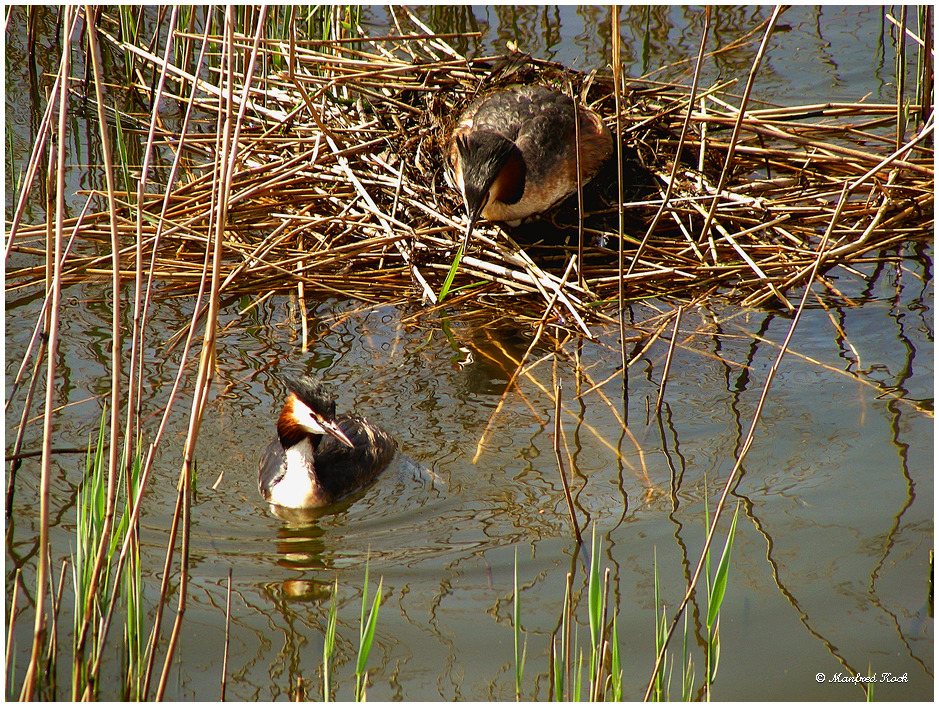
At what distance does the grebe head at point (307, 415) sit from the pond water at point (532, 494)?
249 millimetres

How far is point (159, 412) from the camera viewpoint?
3723mm

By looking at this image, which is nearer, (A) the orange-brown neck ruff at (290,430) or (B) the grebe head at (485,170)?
(A) the orange-brown neck ruff at (290,430)

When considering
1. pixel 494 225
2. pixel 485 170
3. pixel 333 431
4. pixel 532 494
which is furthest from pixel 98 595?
pixel 494 225

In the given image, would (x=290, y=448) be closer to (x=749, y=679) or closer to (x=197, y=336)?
(x=197, y=336)

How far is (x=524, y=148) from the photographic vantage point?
15.2ft

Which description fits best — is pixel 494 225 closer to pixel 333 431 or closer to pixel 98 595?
pixel 333 431

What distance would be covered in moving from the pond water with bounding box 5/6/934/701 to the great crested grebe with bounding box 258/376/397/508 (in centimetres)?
7

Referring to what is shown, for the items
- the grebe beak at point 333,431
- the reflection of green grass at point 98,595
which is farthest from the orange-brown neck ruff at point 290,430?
the reflection of green grass at point 98,595

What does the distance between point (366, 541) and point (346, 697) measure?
72 centimetres

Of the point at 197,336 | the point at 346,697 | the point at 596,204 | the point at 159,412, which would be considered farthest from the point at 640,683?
the point at 596,204

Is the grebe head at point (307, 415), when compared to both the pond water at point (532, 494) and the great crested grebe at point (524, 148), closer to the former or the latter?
the pond water at point (532, 494)

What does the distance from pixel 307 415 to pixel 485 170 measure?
1600mm

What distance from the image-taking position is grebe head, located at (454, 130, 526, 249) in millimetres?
4289

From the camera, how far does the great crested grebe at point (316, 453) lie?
3.31 m
